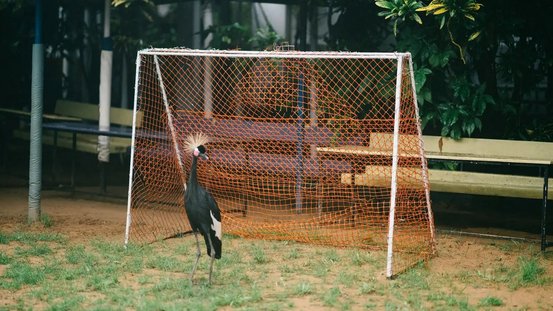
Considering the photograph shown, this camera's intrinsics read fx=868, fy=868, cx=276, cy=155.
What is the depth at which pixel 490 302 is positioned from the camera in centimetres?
649

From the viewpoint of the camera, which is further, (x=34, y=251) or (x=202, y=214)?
(x=34, y=251)

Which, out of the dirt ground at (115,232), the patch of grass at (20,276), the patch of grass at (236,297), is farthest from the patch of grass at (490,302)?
the patch of grass at (20,276)

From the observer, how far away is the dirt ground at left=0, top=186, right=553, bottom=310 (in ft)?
22.6

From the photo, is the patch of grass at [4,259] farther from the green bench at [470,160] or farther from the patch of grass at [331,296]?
the green bench at [470,160]

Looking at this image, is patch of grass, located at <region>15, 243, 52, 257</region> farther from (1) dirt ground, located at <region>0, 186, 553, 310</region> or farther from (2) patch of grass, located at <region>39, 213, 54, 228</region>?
(2) patch of grass, located at <region>39, 213, 54, 228</region>

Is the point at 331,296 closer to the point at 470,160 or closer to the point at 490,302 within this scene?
the point at 490,302

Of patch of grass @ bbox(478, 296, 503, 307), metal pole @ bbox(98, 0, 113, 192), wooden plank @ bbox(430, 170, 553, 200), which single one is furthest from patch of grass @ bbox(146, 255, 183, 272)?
metal pole @ bbox(98, 0, 113, 192)

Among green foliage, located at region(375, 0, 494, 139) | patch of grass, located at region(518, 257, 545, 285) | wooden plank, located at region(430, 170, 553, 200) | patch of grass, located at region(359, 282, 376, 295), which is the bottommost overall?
patch of grass, located at region(359, 282, 376, 295)

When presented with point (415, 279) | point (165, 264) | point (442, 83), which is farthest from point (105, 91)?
point (415, 279)

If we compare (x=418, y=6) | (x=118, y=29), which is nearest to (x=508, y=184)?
(x=418, y=6)

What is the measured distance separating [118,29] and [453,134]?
272 inches

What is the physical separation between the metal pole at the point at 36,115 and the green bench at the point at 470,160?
119 inches

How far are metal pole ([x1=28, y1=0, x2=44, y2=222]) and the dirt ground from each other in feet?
1.36

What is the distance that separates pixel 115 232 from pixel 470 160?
3.77 metres
